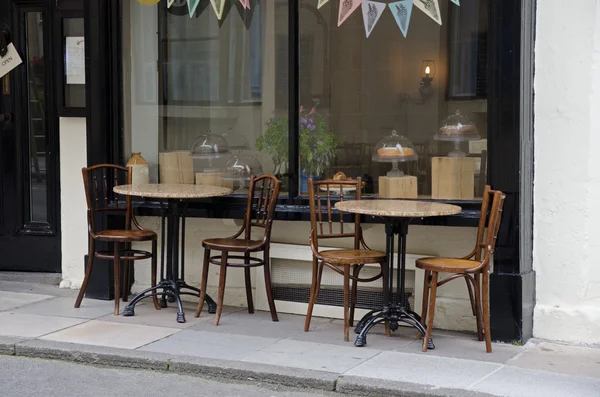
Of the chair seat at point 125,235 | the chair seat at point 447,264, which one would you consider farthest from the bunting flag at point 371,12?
the chair seat at point 125,235

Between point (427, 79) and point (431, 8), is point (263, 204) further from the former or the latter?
point (431, 8)

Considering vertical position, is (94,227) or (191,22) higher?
(191,22)

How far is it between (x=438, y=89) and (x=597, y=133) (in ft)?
4.46

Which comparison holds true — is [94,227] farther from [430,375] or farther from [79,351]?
[430,375]

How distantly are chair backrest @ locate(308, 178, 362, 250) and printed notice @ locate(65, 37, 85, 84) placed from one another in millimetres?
2378

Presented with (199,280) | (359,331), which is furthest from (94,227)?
(359,331)

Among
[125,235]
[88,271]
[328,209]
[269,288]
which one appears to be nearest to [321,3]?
[328,209]

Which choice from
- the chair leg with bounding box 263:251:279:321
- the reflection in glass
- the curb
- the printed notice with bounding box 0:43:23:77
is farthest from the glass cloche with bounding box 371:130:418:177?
the printed notice with bounding box 0:43:23:77

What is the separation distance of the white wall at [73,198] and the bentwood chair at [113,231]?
1.26 feet

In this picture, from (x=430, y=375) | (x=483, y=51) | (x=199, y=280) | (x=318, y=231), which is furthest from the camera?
(x=199, y=280)

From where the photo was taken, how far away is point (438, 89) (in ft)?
24.6

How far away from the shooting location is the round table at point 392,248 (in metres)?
6.55

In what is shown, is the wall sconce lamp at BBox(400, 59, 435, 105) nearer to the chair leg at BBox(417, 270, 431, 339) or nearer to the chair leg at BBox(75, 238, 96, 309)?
the chair leg at BBox(417, 270, 431, 339)

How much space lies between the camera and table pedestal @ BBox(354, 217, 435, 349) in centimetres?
666
